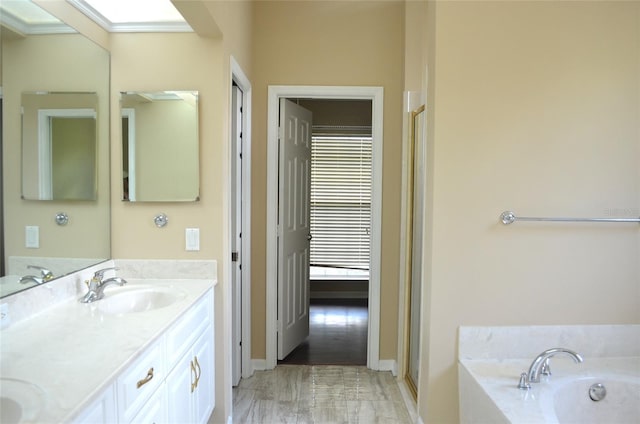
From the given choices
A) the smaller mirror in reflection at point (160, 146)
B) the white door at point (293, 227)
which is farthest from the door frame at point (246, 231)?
the smaller mirror in reflection at point (160, 146)

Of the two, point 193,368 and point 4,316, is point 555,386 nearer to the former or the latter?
point 193,368

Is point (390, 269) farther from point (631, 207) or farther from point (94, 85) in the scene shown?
point (94, 85)

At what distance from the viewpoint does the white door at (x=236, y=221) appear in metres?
2.86

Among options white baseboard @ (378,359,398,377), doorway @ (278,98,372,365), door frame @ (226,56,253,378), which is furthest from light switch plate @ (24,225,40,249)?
doorway @ (278,98,372,365)

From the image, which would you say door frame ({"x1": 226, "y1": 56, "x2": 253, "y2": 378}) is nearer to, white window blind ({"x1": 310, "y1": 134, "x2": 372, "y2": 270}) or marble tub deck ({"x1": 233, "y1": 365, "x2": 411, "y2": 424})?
marble tub deck ({"x1": 233, "y1": 365, "x2": 411, "y2": 424})

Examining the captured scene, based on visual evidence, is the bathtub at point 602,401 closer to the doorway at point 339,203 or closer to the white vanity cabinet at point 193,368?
the white vanity cabinet at point 193,368

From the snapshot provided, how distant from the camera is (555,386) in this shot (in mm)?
2018

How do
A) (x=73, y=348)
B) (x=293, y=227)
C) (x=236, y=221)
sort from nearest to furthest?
1. (x=73, y=348)
2. (x=236, y=221)
3. (x=293, y=227)

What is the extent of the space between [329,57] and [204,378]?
240 centimetres

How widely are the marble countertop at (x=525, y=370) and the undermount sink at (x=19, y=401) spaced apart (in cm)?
166

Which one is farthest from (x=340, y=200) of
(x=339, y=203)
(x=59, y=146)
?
(x=59, y=146)

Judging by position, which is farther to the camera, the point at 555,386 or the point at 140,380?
the point at 555,386

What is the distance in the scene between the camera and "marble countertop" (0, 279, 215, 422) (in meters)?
1.04

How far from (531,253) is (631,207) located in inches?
23.4
